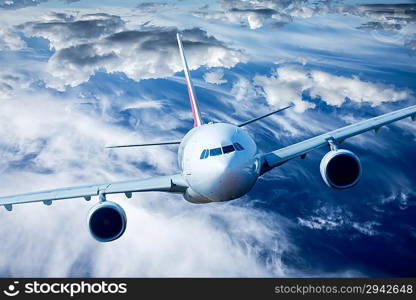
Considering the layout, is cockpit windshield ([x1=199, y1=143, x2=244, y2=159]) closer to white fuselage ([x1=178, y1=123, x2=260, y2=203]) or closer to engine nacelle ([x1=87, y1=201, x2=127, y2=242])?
white fuselage ([x1=178, y1=123, x2=260, y2=203])

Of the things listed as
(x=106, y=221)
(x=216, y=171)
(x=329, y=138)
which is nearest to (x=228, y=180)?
(x=216, y=171)

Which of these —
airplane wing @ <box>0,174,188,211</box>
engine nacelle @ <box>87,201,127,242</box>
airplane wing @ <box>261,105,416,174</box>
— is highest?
airplane wing @ <box>261,105,416,174</box>

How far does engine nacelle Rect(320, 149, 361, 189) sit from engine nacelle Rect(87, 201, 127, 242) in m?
14.1

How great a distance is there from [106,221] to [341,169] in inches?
647

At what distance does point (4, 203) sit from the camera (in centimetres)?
2716

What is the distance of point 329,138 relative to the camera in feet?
94.2

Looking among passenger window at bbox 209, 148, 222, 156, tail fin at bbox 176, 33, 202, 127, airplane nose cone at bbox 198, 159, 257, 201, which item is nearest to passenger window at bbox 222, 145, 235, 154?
passenger window at bbox 209, 148, 222, 156

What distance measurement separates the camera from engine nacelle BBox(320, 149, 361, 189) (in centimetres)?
2703

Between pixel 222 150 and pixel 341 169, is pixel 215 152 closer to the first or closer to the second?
pixel 222 150

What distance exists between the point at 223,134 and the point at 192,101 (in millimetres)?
13868

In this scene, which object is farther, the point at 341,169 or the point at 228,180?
the point at 341,169

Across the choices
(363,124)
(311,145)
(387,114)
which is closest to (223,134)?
(311,145)

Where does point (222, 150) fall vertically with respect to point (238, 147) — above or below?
below

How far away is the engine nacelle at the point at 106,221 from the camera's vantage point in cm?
2597
